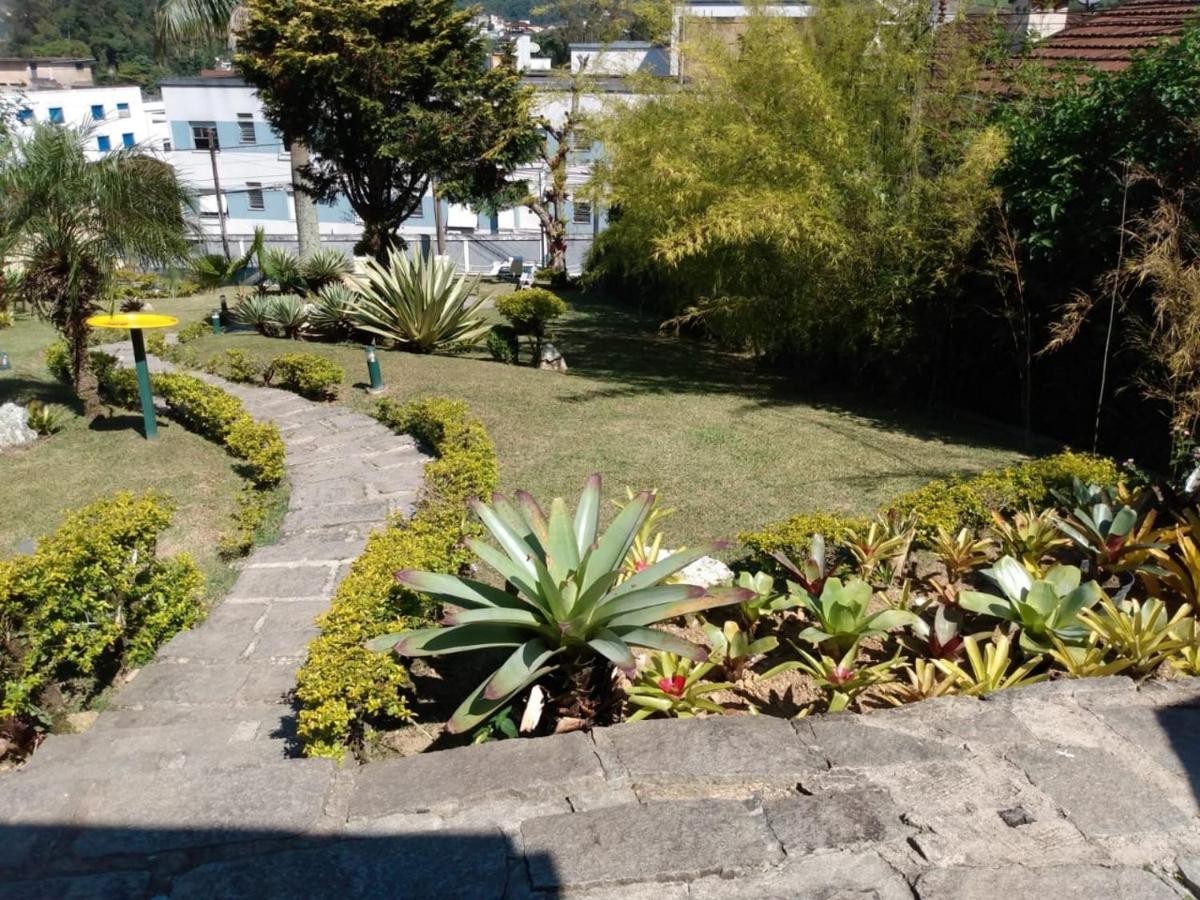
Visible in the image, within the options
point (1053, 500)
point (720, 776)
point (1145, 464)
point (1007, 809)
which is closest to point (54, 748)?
point (720, 776)

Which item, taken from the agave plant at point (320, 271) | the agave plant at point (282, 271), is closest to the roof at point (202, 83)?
the agave plant at point (282, 271)

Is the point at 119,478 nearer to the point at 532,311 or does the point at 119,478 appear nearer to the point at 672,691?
the point at 672,691

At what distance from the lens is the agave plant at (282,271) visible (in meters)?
14.2

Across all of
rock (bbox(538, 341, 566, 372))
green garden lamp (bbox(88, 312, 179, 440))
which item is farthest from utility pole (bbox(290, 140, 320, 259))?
green garden lamp (bbox(88, 312, 179, 440))

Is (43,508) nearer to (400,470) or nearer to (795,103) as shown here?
(400,470)

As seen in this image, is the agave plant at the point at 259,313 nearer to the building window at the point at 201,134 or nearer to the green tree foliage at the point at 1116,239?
the green tree foliage at the point at 1116,239

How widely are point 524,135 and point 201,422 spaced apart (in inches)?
295

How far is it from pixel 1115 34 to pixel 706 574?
8502 mm

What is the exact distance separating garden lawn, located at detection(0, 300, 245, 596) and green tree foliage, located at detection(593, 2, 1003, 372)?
14.5 ft

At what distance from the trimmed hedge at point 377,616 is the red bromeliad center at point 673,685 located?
0.93 meters

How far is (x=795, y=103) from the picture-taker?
27.1 ft

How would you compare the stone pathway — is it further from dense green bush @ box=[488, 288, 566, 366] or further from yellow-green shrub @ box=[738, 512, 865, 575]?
dense green bush @ box=[488, 288, 566, 366]

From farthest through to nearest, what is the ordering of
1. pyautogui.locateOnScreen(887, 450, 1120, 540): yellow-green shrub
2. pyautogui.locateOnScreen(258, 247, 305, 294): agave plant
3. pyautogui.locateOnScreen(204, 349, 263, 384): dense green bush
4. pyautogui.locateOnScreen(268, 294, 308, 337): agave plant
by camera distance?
pyautogui.locateOnScreen(258, 247, 305, 294): agave plant → pyautogui.locateOnScreen(268, 294, 308, 337): agave plant → pyautogui.locateOnScreen(204, 349, 263, 384): dense green bush → pyautogui.locateOnScreen(887, 450, 1120, 540): yellow-green shrub

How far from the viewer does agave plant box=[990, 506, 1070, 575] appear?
14.8 feet
